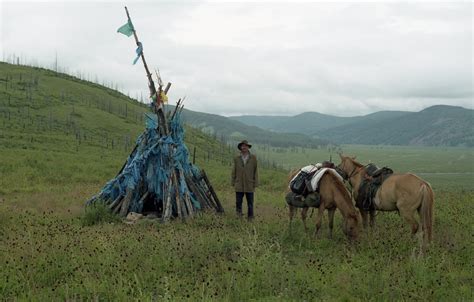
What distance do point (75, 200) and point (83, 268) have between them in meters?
8.09

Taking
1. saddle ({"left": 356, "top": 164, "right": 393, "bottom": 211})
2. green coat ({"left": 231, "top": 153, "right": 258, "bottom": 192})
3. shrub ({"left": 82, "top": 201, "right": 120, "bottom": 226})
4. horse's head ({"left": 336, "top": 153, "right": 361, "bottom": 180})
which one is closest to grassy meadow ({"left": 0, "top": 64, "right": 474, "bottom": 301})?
shrub ({"left": 82, "top": 201, "right": 120, "bottom": 226})

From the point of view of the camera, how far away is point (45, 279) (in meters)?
6.70

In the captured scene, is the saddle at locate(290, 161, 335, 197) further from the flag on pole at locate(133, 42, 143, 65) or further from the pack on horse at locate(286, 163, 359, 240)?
the flag on pole at locate(133, 42, 143, 65)

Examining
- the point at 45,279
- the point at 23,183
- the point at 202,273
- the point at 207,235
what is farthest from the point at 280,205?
the point at 23,183

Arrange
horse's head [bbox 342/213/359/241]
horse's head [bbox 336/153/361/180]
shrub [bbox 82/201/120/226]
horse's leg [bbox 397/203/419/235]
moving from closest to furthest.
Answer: horse's leg [bbox 397/203/419/235]
horse's head [bbox 342/213/359/241]
horse's head [bbox 336/153/361/180]
shrub [bbox 82/201/120/226]

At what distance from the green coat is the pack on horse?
1.90 m

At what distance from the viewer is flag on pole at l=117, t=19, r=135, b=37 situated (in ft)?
41.4

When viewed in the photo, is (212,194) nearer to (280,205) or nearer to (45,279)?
(280,205)

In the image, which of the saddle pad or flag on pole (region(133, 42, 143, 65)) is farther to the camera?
flag on pole (region(133, 42, 143, 65))

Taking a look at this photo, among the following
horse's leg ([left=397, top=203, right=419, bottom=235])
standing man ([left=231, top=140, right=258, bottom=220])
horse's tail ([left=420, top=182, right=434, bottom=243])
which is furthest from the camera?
standing man ([left=231, top=140, right=258, bottom=220])

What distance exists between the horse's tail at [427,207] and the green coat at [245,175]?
4542mm

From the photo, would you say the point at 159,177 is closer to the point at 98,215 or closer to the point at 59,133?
the point at 98,215

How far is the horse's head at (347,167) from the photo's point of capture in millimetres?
10312

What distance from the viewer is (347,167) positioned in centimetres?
1043
